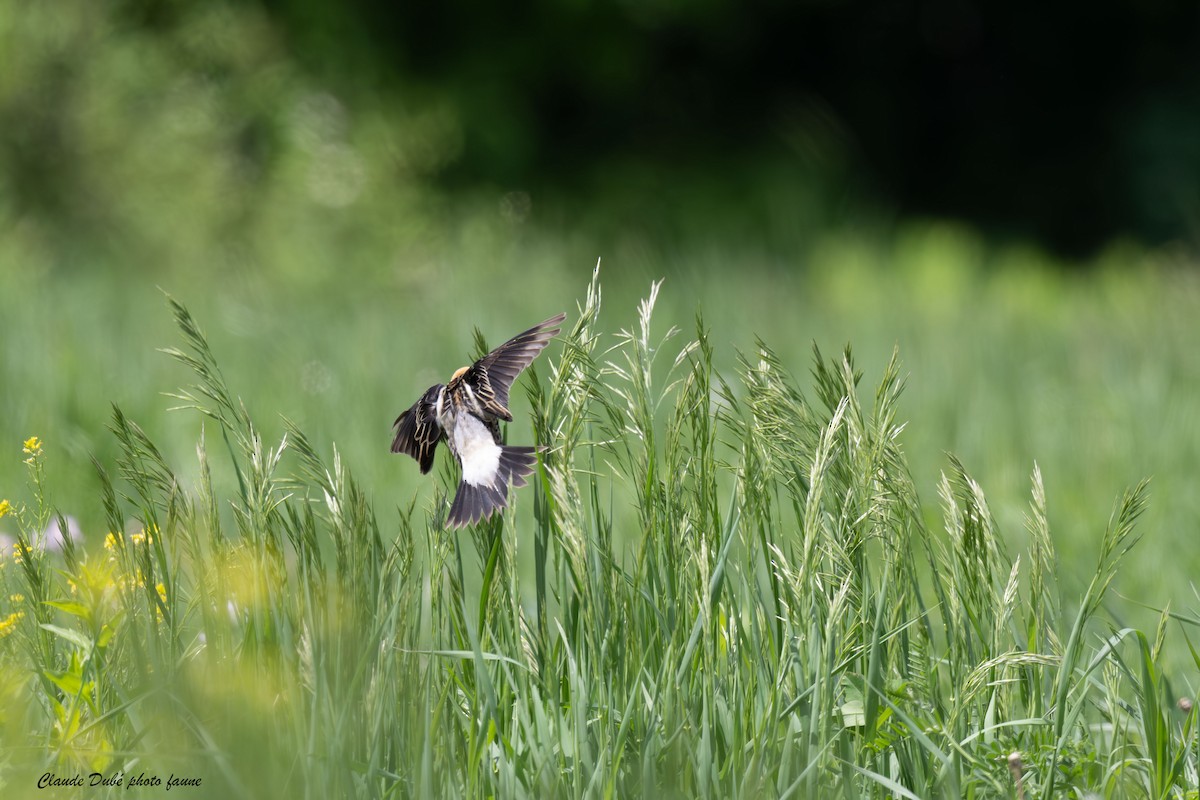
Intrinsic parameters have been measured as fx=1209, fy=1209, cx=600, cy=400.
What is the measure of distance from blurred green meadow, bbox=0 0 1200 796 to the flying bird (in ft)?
0.16

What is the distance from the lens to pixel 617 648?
1543 mm

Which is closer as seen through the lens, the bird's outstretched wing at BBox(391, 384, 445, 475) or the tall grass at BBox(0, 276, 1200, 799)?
the tall grass at BBox(0, 276, 1200, 799)

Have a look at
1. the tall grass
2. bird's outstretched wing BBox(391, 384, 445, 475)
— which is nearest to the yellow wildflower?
the tall grass

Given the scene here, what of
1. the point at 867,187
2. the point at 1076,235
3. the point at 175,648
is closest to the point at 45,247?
the point at 867,187

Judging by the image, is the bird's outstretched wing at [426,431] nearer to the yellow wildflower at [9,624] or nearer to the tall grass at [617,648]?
the tall grass at [617,648]

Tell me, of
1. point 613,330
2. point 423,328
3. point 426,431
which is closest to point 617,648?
point 426,431

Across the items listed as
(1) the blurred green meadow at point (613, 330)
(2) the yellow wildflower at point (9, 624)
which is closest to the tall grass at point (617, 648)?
(2) the yellow wildflower at point (9, 624)

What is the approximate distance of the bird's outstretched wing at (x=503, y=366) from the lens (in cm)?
156

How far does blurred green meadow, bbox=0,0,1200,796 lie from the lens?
1.54m

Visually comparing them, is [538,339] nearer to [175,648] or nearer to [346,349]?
[175,648]

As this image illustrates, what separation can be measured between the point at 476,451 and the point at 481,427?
0.04 m

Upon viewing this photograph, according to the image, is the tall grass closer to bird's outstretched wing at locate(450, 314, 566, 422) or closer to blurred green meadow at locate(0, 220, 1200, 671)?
bird's outstretched wing at locate(450, 314, 566, 422)

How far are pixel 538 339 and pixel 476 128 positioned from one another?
779 cm

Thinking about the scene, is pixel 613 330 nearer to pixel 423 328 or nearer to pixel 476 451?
pixel 423 328
